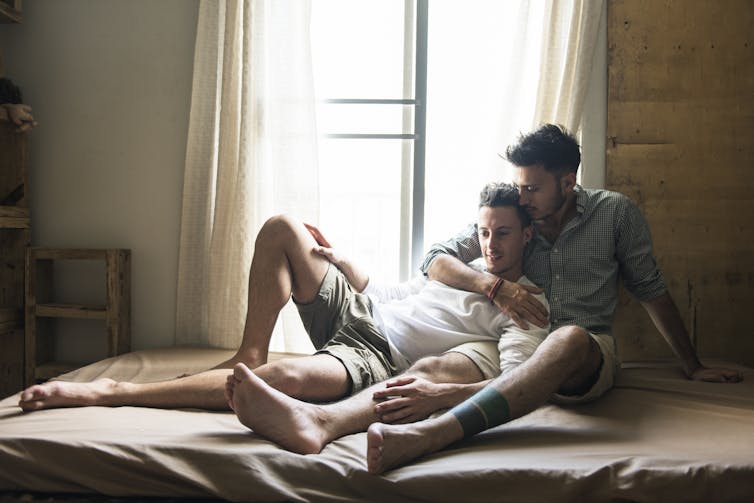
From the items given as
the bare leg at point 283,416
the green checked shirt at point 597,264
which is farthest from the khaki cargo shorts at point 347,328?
the green checked shirt at point 597,264

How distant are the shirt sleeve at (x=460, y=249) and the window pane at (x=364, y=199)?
1.65 feet

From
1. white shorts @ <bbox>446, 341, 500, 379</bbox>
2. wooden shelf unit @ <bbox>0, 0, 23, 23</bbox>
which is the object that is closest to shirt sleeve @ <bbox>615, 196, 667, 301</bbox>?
white shorts @ <bbox>446, 341, 500, 379</bbox>

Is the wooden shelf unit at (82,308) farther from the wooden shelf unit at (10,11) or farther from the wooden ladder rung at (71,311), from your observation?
the wooden shelf unit at (10,11)

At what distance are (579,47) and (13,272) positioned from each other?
2.36 m

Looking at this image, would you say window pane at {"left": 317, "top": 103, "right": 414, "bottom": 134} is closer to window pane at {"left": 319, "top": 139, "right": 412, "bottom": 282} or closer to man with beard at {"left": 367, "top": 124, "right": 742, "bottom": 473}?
window pane at {"left": 319, "top": 139, "right": 412, "bottom": 282}

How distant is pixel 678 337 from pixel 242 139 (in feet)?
5.47

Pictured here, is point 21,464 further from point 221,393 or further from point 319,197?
point 319,197

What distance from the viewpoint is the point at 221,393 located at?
1.61 metres

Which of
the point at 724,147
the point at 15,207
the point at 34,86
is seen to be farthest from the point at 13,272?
the point at 724,147

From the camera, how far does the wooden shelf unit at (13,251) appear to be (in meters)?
2.51

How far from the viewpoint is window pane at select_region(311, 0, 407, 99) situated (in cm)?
260

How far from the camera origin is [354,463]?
4.20ft

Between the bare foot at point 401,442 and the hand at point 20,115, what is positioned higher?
the hand at point 20,115

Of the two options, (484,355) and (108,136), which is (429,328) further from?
(108,136)
